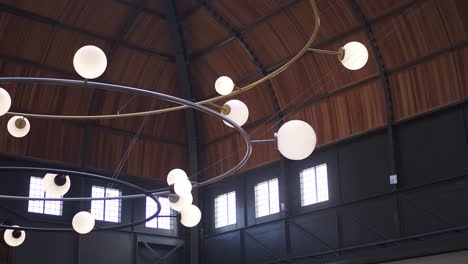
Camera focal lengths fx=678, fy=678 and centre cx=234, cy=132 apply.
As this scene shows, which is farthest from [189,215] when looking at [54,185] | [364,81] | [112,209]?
[112,209]

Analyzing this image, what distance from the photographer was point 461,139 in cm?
1570

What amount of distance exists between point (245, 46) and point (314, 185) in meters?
4.44

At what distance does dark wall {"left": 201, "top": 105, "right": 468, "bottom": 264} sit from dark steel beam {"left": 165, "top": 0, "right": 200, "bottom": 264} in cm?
98

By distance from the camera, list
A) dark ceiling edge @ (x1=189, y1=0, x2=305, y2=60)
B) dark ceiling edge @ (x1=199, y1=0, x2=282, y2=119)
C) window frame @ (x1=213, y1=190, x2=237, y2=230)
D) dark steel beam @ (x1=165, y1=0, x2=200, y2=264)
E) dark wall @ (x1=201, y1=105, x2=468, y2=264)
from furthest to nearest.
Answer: window frame @ (x1=213, y1=190, x2=237, y2=230) → dark steel beam @ (x1=165, y1=0, x2=200, y2=264) → dark ceiling edge @ (x1=199, y1=0, x2=282, y2=119) → dark ceiling edge @ (x1=189, y1=0, x2=305, y2=60) → dark wall @ (x1=201, y1=105, x2=468, y2=264)

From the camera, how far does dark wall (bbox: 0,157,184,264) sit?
18734 millimetres

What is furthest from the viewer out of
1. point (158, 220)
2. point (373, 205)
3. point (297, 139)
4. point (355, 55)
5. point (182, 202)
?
point (158, 220)

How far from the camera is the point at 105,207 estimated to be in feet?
68.2

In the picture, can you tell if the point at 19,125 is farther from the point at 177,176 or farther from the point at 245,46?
the point at 245,46

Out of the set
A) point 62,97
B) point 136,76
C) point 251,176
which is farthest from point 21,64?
point 251,176

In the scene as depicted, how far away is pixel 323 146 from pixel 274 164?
195 centimetres

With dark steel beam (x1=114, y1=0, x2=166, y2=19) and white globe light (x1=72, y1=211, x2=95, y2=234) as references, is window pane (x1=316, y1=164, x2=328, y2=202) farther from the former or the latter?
white globe light (x1=72, y1=211, x2=95, y2=234)

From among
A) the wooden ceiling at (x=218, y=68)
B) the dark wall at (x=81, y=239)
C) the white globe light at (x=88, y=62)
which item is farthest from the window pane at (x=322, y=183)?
the white globe light at (x=88, y=62)

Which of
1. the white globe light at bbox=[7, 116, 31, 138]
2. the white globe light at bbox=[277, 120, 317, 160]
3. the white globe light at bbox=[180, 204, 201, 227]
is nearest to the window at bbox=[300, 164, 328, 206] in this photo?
the white globe light at bbox=[180, 204, 201, 227]

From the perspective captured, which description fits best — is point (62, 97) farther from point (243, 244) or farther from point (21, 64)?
point (243, 244)
